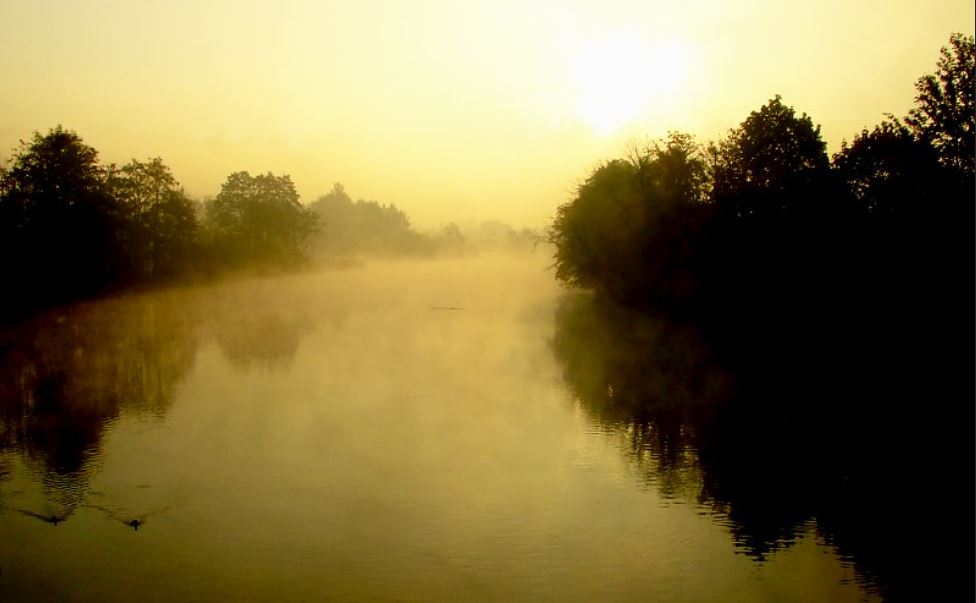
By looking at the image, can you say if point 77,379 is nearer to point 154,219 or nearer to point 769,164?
point 769,164

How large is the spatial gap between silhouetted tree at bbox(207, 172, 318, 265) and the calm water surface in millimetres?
55679

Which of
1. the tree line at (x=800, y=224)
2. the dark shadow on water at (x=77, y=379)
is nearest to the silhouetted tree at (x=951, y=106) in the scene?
the tree line at (x=800, y=224)

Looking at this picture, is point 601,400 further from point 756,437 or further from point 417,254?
point 417,254

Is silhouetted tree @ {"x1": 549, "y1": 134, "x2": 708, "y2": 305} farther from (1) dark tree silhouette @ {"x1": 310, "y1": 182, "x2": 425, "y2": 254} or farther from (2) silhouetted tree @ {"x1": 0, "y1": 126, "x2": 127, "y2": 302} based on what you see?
(1) dark tree silhouette @ {"x1": 310, "y1": 182, "x2": 425, "y2": 254}

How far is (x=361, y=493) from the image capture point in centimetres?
1202

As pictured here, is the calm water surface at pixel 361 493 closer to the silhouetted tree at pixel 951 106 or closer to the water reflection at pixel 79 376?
the water reflection at pixel 79 376

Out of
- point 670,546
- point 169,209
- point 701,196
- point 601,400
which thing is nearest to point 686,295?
point 701,196

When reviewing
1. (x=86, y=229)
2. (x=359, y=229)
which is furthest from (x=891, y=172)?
(x=359, y=229)

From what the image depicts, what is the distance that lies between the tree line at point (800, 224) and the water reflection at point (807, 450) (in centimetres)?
198

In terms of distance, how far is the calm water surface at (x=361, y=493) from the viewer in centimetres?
905

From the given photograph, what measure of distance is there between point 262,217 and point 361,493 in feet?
242

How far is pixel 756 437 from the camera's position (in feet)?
51.0

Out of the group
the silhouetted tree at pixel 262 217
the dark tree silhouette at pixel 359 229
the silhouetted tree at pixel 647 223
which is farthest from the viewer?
the dark tree silhouette at pixel 359 229

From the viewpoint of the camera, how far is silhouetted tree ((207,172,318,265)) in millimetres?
79375
